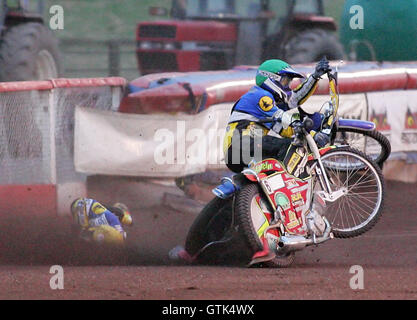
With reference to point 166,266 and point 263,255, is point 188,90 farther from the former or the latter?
point 263,255

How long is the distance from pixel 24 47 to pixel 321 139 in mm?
7125

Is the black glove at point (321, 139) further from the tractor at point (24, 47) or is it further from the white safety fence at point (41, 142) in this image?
the tractor at point (24, 47)

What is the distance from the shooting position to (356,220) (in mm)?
8906

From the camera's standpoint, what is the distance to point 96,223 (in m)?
8.78

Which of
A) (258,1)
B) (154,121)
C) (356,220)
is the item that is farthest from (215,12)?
(356,220)

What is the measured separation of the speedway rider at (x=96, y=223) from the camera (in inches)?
341

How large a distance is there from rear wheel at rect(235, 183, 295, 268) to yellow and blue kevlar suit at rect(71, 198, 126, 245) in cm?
146

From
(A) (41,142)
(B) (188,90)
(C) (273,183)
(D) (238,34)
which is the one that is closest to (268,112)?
(C) (273,183)

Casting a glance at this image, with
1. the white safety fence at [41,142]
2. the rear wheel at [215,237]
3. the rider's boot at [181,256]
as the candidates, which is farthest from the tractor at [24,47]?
the rear wheel at [215,237]

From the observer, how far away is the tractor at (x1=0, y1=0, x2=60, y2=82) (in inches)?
554

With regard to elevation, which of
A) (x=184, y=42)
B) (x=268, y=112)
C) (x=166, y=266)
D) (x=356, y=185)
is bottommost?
(x=166, y=266)

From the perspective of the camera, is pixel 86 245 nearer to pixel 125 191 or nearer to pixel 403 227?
pixel 125 191

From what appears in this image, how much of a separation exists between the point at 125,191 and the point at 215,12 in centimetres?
840

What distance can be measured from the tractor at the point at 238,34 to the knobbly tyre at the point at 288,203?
8830 millimetres
